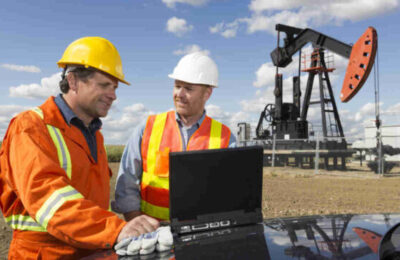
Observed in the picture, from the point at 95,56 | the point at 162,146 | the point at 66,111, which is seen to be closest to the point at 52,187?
the point at 66,111

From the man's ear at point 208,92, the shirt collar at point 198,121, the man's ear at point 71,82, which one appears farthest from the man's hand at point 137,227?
the man's ear at point 208,92

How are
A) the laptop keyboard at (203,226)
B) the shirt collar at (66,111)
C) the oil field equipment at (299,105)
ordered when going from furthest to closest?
the oil field equipment at (299,105)
the shirt collar at (66,111)
the laptop keyboard at (203,226)

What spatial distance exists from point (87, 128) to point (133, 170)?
662 mm

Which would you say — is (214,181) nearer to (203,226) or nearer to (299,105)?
(203,226)

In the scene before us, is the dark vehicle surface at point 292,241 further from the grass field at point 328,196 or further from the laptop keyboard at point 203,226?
the grass field at point 328,196

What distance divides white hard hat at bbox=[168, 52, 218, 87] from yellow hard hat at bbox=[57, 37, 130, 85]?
0.65 meters

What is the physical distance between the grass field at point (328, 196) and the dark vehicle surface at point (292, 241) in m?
4.47

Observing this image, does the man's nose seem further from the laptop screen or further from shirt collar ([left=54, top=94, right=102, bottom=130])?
the laptop screen

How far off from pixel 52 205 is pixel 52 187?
0.08m

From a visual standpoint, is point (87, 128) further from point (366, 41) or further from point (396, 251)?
point (366, 41)

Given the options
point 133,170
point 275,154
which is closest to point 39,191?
point 133,170

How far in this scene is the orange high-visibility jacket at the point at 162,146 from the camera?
9.02ft

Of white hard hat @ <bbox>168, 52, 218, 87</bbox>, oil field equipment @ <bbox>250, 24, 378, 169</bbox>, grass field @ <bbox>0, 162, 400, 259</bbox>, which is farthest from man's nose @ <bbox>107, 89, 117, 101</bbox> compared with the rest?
oil field equipment @ <bbox>250, 24, 378, 169</bbox>

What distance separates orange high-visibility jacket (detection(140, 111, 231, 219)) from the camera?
275 centimetres
